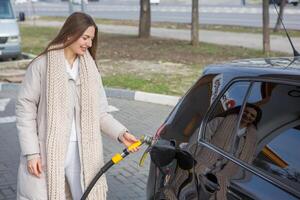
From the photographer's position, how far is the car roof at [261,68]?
2709mm

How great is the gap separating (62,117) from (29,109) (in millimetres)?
207

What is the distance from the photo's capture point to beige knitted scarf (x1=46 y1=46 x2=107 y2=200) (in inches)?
128

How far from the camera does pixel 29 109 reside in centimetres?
330

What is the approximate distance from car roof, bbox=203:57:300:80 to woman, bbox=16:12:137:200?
2.45ft

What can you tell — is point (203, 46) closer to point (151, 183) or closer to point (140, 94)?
point (140, 94)

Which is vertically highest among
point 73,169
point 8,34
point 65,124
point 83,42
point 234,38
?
point 83,42

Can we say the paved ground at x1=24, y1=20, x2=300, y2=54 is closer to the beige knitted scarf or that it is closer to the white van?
the white van

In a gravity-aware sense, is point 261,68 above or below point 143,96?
above

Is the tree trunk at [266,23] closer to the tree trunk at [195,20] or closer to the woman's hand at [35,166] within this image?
the tree trunk at [195,20]

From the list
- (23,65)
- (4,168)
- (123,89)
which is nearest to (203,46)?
(23,65)

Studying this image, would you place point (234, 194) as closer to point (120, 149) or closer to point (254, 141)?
point (254, 141)

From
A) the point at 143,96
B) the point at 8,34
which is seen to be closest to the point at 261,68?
the point at 143,96

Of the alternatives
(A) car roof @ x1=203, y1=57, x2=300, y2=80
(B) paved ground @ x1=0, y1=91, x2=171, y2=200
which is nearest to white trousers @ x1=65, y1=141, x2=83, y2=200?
(A) car roof @ x1=203, y1=57, x2=300, y2=80

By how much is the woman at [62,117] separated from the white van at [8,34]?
11929 millimetres
